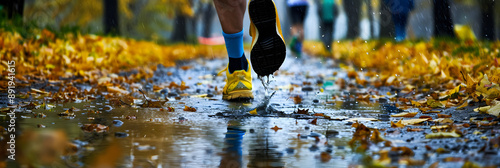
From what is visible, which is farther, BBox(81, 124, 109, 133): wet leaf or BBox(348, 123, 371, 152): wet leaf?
BBox(81, 124, 109, 133): wet leaf

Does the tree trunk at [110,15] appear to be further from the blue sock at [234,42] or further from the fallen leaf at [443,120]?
the fallen leaf at [443,120]

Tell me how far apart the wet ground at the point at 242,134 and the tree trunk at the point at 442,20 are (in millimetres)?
7953

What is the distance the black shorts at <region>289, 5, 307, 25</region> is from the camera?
15.1m

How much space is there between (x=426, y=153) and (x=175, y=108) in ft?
7.93

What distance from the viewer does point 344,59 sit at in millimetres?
14156

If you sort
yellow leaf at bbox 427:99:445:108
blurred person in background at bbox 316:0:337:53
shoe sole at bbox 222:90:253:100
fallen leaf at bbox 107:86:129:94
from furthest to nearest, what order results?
1. blurred person in background at bbox 316:0:337:53
2. fallen leaf at bbox 107:86:129:94
3. shoe sole at bbox 222:90:253:100
4. yellow leaf at bbox 427:99:445:108

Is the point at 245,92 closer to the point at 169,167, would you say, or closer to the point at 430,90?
the point at 430,90

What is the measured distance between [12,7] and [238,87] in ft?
17.8

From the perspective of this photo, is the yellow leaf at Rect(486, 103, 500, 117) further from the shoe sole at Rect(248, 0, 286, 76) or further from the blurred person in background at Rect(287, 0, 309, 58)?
the blurred person in background at Rect(287, 0, 309, 58)

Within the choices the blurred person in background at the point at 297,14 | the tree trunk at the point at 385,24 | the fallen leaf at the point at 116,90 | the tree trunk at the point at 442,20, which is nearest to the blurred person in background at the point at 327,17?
the blurred person in background at the point at 297,14

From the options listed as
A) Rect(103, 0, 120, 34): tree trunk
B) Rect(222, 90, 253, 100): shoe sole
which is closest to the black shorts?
Rect(103, 0, 120, 34): tree trunk

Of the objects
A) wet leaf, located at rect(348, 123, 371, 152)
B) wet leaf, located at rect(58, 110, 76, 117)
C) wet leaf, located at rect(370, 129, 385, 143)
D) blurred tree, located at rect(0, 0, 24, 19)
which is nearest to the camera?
wet leaf, located at rect(348, 123, 371, 152)

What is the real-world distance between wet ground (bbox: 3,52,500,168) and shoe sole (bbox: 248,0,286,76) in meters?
0.33

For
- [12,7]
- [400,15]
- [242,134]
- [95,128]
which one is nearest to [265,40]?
[242,134]
